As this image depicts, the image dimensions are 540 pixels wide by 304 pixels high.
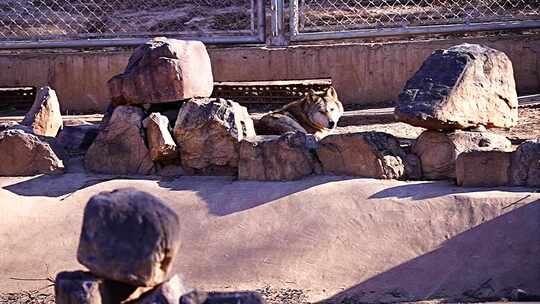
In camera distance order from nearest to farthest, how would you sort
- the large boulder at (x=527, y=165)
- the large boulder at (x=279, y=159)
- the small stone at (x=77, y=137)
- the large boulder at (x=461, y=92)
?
the large boulder at (x=527, y=165), the large boulder at (x=461, y=92), the large boulder at (x=279, y=159), the small stone at (x=77, y=137)

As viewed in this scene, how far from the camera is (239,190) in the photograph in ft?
25.3

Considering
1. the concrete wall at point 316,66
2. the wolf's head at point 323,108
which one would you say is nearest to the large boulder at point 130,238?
the wolf's head at point 323,108

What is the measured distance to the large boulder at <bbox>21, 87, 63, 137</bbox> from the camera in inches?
339

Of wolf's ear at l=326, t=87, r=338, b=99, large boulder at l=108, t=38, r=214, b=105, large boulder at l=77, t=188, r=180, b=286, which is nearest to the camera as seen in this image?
large boulder at l=77, t=188, r=180, b=286

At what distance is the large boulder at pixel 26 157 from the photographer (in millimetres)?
8148

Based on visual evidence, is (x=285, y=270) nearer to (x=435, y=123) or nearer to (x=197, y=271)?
(x=197, y=271)

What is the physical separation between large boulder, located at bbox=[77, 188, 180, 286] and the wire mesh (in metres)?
6.03

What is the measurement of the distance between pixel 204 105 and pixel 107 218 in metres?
3.80

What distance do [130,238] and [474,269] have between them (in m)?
3.17

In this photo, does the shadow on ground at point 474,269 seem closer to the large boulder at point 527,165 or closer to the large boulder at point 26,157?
the large boulder at point 527,165

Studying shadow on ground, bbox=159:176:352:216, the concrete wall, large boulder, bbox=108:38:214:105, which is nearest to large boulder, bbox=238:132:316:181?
shadow on ground, bbox=159:176:352:216

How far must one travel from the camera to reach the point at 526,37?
32.8 ft

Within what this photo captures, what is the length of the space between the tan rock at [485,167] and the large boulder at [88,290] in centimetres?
348

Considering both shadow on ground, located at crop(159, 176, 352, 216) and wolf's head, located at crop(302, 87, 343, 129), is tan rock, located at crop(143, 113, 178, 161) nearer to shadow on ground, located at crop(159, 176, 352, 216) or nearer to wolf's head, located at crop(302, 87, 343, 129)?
shadow on ground, located at crop(159, 176, 352, 216)
